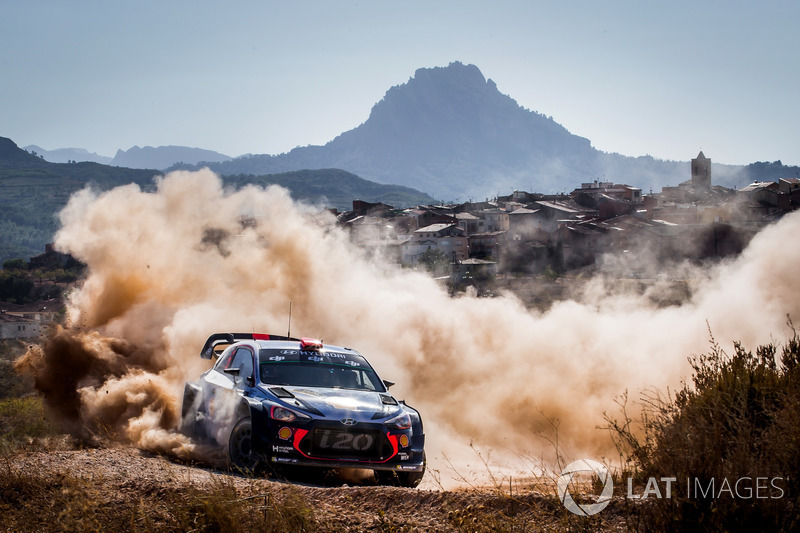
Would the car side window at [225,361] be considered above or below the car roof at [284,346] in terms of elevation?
below

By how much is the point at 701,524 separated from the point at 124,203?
64.4 feet

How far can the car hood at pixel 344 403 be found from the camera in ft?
30.2

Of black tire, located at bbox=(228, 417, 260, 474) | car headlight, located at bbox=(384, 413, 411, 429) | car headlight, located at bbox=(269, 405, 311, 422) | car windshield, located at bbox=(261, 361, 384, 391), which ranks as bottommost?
black tire, located at bbox=(228, 417, 260, 474)

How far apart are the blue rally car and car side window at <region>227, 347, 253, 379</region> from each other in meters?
0.02

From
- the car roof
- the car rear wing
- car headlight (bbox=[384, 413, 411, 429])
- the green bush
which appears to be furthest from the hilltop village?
the green bush

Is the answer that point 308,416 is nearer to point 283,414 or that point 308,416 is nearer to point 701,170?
point 283,414

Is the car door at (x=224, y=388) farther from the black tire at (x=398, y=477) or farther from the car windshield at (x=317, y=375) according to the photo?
the black tire at (x=398, y=477)

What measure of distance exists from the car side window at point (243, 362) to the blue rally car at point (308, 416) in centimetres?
2

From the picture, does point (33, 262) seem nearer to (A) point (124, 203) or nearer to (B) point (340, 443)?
(A) point (124, 203)

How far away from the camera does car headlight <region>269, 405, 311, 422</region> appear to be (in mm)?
9034

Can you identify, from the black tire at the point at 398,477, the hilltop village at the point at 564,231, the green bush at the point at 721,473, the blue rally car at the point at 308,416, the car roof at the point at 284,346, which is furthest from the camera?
the hilltop village at the point at 564,231

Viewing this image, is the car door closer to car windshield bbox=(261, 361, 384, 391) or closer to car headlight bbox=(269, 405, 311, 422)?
car windshield bbox=(261, 361, 384, 391)

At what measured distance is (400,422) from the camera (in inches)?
374
